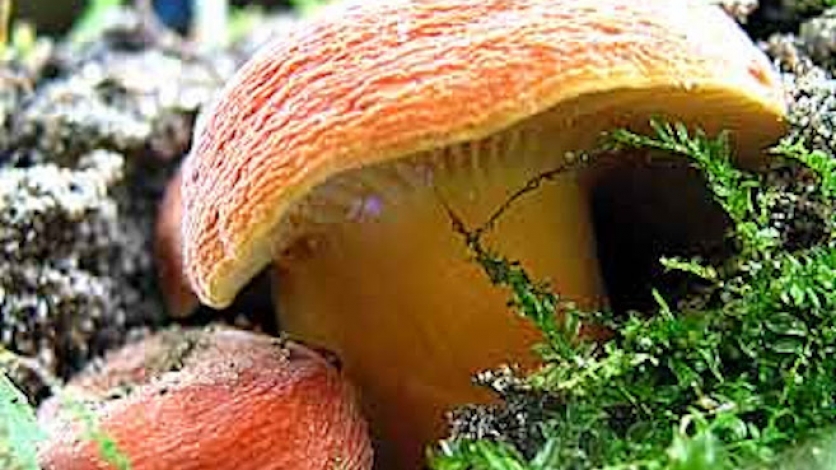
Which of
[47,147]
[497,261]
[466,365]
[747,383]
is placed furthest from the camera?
[47,147]

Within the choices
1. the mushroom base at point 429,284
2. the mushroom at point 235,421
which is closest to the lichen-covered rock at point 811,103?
the mushroom base at point 429,284

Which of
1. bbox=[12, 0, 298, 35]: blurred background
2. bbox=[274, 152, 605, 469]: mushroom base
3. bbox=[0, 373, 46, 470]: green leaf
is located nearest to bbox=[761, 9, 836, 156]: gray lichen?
bbox=[274, 152, 605, 469]: mushroom base

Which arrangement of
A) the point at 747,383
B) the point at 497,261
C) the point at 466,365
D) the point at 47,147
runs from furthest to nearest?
the point at 47,147 < the point at 466,365 < the point at 497,261 < the point at 747,383

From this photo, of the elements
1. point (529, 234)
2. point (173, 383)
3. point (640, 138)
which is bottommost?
point (173, 383)

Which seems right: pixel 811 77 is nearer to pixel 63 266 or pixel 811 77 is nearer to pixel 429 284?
pixel 429 284

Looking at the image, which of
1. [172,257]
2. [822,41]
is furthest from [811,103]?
[172,257]

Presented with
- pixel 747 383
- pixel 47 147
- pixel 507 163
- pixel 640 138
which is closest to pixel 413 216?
pixel 507 163

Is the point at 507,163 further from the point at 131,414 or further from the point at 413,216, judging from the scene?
the point at 131,414
